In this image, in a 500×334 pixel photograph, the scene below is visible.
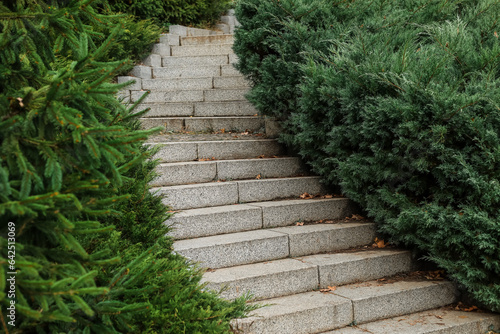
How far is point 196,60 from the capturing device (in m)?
8.31

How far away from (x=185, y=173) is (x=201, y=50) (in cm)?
462

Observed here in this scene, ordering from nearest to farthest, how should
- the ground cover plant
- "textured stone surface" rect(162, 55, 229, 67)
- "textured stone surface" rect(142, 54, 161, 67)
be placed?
the ground cover plant → "textured stone surface" rect(162, 55, 229, 67) → "textured stone surface" rect(142, 54, 161, 67)

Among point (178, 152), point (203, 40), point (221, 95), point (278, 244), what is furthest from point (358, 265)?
point (203, 40)

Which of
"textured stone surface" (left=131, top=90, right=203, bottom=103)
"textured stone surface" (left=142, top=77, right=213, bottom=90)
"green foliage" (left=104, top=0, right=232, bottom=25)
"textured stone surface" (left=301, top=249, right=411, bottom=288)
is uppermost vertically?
"green foliage" (left=104, top=0, right=232, bottom=25)

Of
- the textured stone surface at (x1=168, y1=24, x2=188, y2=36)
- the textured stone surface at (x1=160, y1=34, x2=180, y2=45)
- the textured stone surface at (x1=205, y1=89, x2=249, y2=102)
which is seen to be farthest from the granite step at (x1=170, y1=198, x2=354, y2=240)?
the textured stone surface at (x1=168, y1=24, x2=188, y2=36)

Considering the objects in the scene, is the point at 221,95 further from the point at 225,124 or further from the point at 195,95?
the point at 225,124

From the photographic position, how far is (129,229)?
3279 millimetres

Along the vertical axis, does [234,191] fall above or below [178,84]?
below

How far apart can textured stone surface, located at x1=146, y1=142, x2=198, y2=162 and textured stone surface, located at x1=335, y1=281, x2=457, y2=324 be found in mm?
2362

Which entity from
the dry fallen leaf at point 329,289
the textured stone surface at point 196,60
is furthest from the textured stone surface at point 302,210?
the textured stone surface at point 196,60

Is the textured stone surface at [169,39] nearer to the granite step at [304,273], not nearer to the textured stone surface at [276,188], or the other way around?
the textured stone surface at [276,188]

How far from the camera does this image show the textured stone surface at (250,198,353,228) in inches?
179

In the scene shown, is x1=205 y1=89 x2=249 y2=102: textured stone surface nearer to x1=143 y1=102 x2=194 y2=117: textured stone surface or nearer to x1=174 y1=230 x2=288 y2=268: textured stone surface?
x1=143 y1=102 x2=194 y2=117: textured stone surface

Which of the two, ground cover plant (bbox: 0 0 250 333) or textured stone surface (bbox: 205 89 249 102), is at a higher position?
textured stone surface (bbox: 205 89 249 102)
